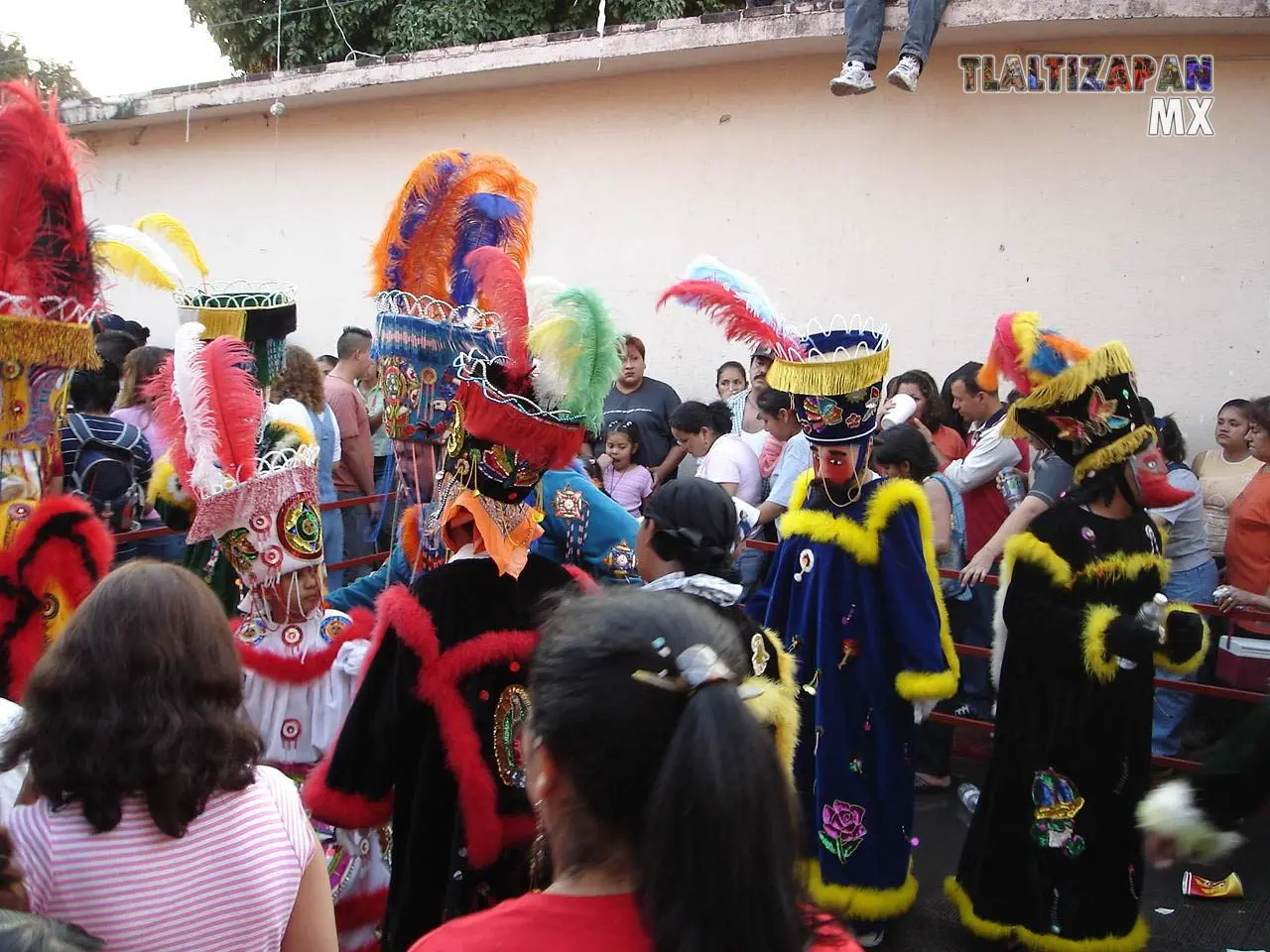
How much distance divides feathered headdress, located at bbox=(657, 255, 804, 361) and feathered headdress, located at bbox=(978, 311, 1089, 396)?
0.72 meters

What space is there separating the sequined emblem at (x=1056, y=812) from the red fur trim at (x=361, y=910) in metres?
2.21

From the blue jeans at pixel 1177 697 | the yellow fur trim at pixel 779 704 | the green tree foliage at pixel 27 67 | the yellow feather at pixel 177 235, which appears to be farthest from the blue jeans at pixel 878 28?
the green tree foliage at pixel 27 67

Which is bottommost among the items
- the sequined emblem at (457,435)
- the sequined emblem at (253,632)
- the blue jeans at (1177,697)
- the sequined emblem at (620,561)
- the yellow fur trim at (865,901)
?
the yellow fur trim at (865,901)

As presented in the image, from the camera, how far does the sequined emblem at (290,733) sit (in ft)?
10.9

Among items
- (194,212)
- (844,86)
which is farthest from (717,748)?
(194,212)

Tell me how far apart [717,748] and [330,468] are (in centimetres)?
578

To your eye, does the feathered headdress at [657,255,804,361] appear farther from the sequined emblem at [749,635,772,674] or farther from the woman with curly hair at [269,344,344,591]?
the woman with curly hair at [269,344,344,591]

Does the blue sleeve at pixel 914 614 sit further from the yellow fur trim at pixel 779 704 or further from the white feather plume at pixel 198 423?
the white feather plume at pixel 198 423

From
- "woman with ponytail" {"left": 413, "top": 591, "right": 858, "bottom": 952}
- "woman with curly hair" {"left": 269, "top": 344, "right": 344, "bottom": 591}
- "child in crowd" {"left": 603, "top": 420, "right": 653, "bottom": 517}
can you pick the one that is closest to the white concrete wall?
"child in crowd" {"left": 603, "top": 420, "right": 653, "bottom": 517}

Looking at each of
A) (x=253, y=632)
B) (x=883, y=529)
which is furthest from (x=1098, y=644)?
(x=253, y=632)

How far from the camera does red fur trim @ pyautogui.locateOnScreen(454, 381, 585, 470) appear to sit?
9.84 feet

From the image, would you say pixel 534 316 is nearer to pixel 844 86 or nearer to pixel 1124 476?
pixel 1124 476

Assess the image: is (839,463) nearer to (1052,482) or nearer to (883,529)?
(883,529)

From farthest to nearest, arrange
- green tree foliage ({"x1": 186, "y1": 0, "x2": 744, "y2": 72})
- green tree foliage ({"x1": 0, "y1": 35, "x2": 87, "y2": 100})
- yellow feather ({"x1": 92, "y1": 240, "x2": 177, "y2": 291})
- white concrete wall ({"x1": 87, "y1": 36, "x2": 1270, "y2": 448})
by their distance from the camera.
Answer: green tree foliage ({"x1": 0, "y1": 35, "x2": 87, "y2": 100}) → green tree foliage ({"x1": 186, "y1": 0, "x2": 744, "y2": 72}) → white concrete wall ({"x1": 87, "y1": 36, "x2": 1270, "y2": 448}) → yellow feather ({"x1": 92, "y1": 240, "x2": 177, "y2": 291})
